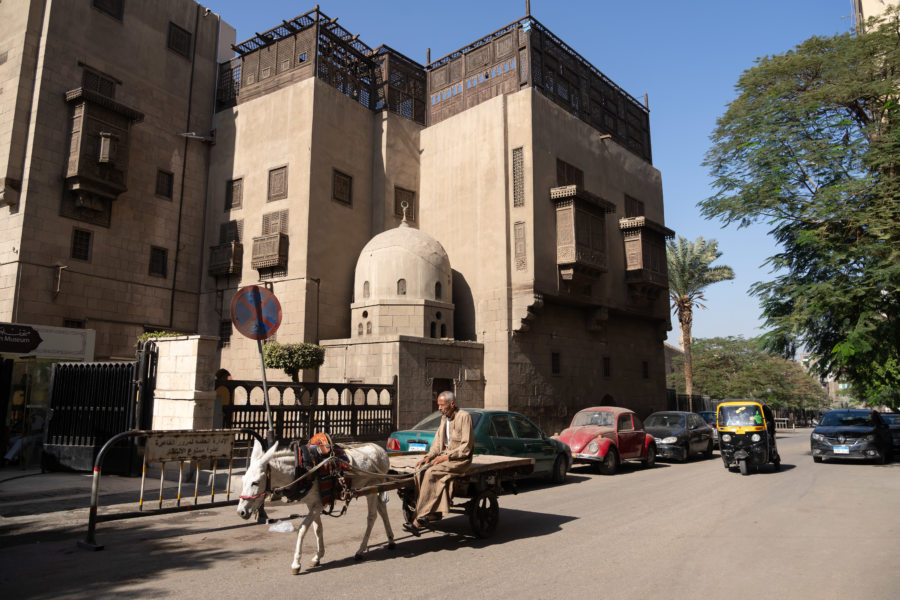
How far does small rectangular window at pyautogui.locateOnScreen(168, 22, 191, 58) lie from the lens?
87.3 feet

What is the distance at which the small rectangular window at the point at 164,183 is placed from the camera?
25272 millimetres

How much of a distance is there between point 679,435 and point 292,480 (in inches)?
591

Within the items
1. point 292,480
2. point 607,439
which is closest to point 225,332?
point 607,439

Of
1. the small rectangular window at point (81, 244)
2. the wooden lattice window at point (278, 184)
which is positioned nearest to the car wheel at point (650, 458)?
the wooden lattice window at point (278, 184)

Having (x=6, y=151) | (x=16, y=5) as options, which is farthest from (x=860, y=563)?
(x=16, y=5)

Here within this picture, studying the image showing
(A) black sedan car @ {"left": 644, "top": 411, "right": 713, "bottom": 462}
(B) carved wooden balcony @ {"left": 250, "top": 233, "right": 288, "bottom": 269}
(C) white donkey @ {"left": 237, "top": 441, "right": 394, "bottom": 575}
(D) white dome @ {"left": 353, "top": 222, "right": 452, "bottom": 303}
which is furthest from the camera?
(B) carved wooden balcony @ {"left": 250, "top": 233, "right": 288, "bottom": 269}

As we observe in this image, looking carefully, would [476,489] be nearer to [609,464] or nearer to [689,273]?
[609,464]

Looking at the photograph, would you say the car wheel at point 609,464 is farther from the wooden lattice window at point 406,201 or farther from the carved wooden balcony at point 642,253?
the wooden lattice window at point 406,201

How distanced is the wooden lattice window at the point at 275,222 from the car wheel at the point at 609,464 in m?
15.6

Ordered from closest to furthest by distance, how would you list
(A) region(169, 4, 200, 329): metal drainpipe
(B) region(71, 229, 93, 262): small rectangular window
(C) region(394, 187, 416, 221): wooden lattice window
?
(B) region(71, 229, 93, 262): small rectangular window < (A) region(169, 4, 200, 329): metal drainpipe < (C) region(394, 187, 416, 221): wooden lattice window

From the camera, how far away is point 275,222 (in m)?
24.3

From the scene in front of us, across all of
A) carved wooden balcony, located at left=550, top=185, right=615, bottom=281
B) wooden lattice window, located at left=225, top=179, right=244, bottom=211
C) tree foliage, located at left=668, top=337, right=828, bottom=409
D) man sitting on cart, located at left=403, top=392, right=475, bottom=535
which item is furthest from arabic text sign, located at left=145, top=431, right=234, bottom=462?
tree foliage, located at left=668, top=337, right=828, bottom=409

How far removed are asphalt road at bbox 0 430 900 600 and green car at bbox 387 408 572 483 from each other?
1194 mm

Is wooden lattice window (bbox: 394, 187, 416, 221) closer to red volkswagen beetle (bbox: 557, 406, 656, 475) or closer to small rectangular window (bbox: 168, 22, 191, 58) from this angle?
small rectangular window (bbox: 168, 22, 191, 58)
